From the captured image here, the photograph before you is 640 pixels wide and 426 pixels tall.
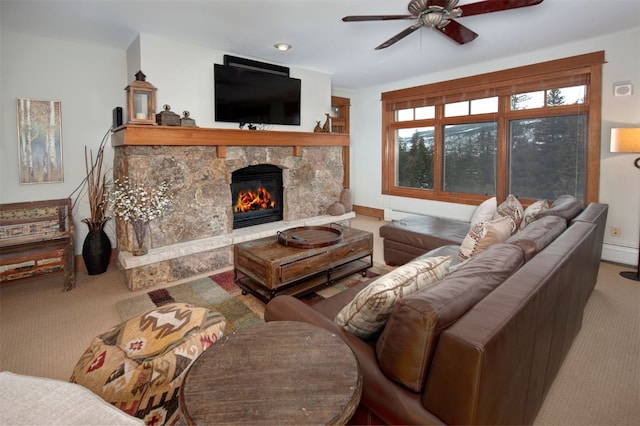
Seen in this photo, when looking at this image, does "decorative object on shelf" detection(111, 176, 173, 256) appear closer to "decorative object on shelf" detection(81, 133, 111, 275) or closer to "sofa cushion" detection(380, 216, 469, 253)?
"decorative object on shelf" detection(81, 133, 111, 275)

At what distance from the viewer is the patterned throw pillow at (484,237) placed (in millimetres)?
2271

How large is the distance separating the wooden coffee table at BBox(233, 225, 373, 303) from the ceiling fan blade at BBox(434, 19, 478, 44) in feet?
6.23

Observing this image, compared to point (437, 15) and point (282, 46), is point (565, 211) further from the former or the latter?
point (282, 46)

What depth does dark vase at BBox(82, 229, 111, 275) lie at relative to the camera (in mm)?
3621

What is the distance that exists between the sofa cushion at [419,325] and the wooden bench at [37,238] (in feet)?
10.8

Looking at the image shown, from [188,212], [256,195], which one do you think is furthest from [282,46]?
[188,212]

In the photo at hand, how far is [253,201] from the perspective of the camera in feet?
15.2

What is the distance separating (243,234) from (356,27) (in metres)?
2.55

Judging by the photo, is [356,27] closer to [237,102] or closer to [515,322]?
[237,102]

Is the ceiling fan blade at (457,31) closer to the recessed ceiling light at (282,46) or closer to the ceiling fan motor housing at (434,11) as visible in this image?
the ceiling fan motor housing at (434,11)

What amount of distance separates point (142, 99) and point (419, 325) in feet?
12.4

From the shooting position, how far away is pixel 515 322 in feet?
3.41

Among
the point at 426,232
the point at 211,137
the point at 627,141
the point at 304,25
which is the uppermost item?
the point at 304,25

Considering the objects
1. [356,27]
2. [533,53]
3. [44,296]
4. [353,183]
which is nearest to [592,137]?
[533,53]
